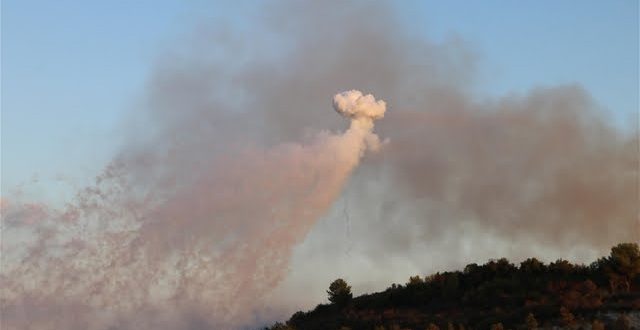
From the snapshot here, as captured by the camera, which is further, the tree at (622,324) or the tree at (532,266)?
the tree at (532,266)

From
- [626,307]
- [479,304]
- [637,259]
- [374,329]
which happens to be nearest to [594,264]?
→ [637,259]

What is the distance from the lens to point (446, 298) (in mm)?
84250

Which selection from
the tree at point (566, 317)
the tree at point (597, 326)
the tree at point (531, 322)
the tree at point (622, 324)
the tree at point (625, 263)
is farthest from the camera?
the tree at point (625, 263)

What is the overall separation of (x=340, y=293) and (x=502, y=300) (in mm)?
22009

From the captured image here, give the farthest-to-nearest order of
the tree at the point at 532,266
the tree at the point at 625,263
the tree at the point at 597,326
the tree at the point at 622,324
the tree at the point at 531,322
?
the tree at the point at 532,266 < the tree at the point at 625,263 < the tree at the point at 531,322 < the tree at the point at 622,324 < the tree at the point at 597,326

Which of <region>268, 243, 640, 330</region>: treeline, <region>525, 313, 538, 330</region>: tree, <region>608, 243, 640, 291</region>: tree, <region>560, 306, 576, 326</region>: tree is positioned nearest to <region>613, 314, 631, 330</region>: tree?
<region>268, 243, 640, 330</region>: treeline

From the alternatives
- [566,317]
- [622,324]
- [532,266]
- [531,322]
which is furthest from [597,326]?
[532,266]

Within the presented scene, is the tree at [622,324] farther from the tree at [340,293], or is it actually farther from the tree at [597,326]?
the tree at [340,293]

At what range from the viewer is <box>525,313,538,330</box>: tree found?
6241cm

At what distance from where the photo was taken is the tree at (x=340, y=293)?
9175 cm

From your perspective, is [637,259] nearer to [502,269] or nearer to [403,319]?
[502,269]

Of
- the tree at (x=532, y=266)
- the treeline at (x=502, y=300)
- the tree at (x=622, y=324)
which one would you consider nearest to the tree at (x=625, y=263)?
the treeline at (x=502, y=300)

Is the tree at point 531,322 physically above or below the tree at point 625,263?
below

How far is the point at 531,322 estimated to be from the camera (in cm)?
6281
